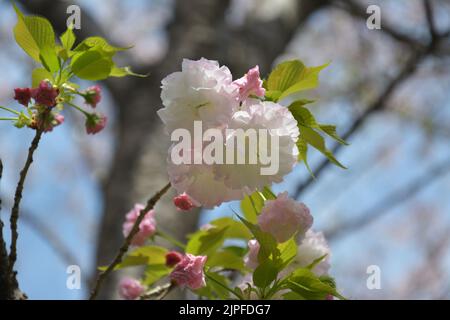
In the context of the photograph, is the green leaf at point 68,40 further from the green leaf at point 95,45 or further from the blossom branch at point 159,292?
the blossom branch at point 159,292

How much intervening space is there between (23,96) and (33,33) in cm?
9

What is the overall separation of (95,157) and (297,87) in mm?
5425

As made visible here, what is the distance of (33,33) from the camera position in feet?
2.50

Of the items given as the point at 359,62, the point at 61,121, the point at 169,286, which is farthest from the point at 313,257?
the point at 359,62

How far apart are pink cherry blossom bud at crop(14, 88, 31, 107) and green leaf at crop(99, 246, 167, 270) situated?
29 cm

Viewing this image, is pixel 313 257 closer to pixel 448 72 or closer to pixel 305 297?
pixel 305 297

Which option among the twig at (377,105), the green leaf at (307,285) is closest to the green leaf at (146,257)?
the green leaf at (307,285)

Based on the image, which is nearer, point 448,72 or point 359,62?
Result: point 448,72

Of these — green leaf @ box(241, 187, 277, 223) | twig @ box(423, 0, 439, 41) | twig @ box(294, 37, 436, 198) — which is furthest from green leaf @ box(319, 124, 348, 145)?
twig @ box(423, 0, 439, 41)

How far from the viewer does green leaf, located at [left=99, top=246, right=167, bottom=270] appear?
36.8 inches

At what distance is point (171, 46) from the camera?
8.29ft

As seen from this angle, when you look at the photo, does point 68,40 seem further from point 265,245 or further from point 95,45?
point 265,245

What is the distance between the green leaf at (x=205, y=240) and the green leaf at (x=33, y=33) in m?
0.35

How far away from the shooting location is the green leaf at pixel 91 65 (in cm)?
77
